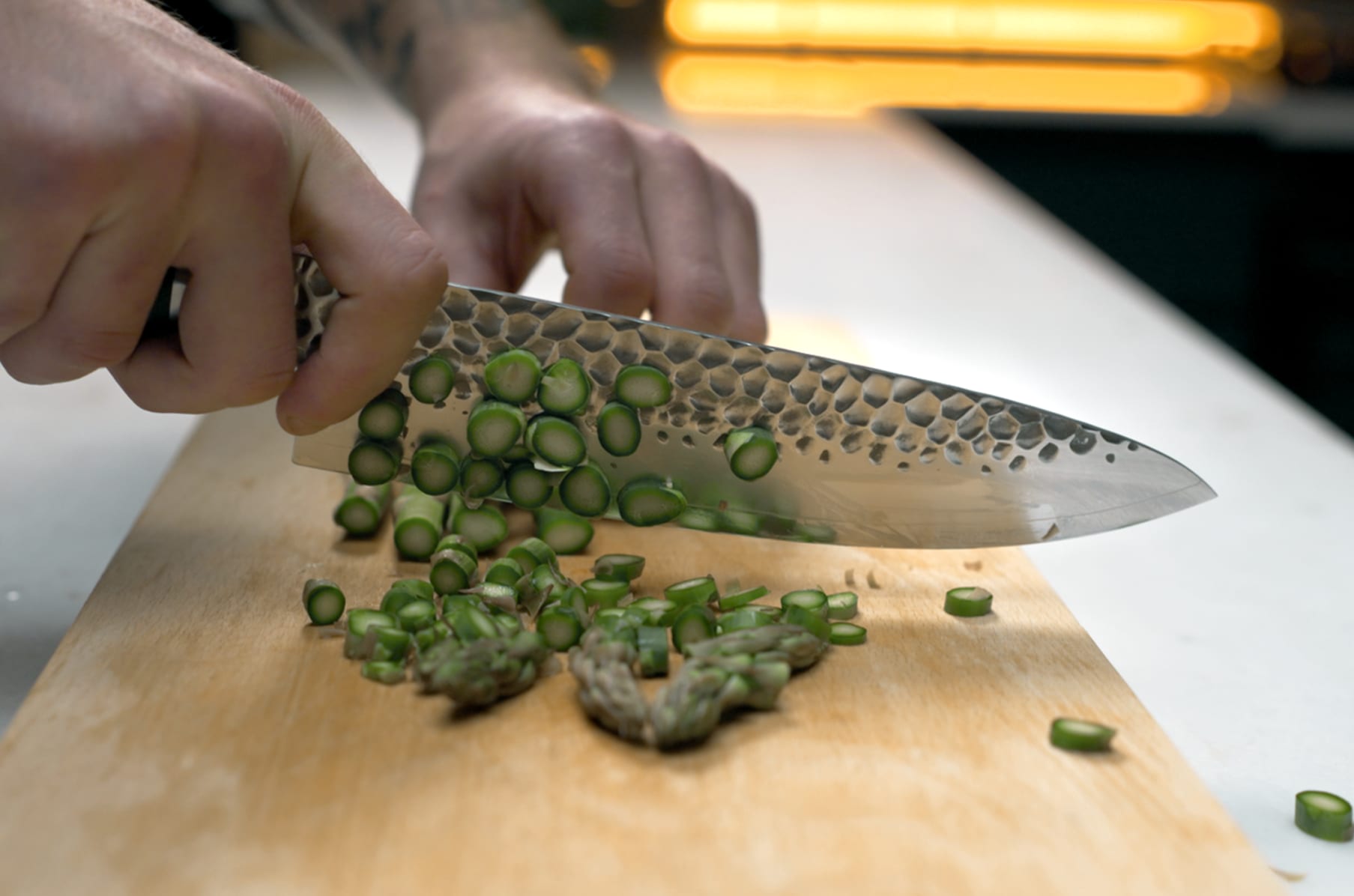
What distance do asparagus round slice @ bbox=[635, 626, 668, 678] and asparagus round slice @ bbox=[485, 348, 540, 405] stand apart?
316 millimetres

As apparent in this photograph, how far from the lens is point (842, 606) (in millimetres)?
1343

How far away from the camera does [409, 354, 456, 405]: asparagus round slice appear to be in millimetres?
1380

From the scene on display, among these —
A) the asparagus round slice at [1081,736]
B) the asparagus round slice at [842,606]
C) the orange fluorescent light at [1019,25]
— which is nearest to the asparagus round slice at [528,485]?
the asparagus round slice at [842,606]

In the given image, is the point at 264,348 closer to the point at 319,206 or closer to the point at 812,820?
the point at 319,206

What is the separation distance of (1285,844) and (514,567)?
0.77 meters

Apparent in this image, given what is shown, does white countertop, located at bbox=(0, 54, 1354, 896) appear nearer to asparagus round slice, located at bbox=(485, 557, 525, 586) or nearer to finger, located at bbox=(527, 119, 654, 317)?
asparagus round slice, located at bbox=(485, 557, 525, 586)

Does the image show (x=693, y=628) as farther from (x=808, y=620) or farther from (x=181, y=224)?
(x=181, y=224)

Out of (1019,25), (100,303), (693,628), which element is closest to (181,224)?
(100,303)

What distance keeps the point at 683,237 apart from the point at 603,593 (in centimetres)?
62

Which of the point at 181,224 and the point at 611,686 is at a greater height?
the point at 181,224

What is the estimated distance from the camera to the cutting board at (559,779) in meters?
0.92

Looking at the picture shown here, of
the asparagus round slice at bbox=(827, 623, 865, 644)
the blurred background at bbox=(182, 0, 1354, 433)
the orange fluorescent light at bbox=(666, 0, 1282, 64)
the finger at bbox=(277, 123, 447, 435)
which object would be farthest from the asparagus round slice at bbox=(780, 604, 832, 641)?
the orange fluorescent light at bbox=(666, 0, 1282, 64)

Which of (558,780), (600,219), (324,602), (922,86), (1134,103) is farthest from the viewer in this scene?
(922,86)

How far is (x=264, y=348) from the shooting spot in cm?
118
